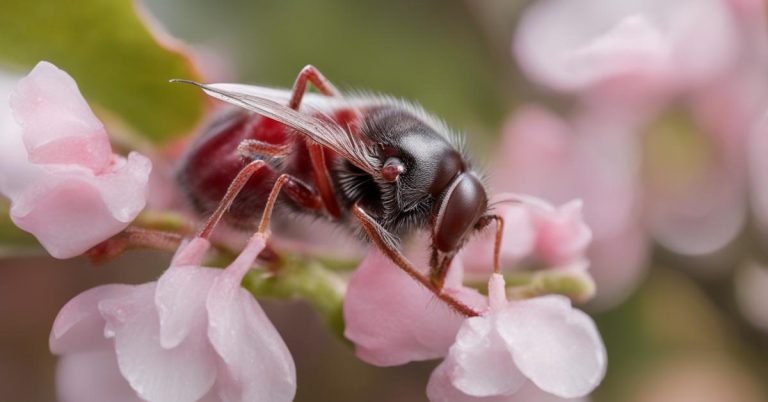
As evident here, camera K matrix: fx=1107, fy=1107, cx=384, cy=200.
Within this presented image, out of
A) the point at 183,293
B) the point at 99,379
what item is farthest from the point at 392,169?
the point at 99,379

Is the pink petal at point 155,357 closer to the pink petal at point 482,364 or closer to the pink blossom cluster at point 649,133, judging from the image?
the pink petal at point 482,364

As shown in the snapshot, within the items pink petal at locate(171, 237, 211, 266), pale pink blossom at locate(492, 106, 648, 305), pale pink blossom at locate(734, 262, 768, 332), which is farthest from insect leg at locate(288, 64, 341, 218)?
pale pink blossom at locate(734, 262, 768, 332)

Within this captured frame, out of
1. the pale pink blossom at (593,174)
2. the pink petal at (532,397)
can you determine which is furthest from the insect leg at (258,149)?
the pale pink blossom at (593,174)

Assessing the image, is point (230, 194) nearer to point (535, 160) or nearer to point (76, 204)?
point (76, 204)

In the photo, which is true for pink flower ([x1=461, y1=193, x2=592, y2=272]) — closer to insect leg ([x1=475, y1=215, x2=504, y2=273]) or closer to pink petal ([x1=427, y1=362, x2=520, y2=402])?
insect leg ([x1=475, y1=215, x2=504, y2=273])

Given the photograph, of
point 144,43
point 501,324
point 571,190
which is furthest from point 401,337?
point 571,190

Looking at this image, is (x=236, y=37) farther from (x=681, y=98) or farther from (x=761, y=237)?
(x=761, y=237)
